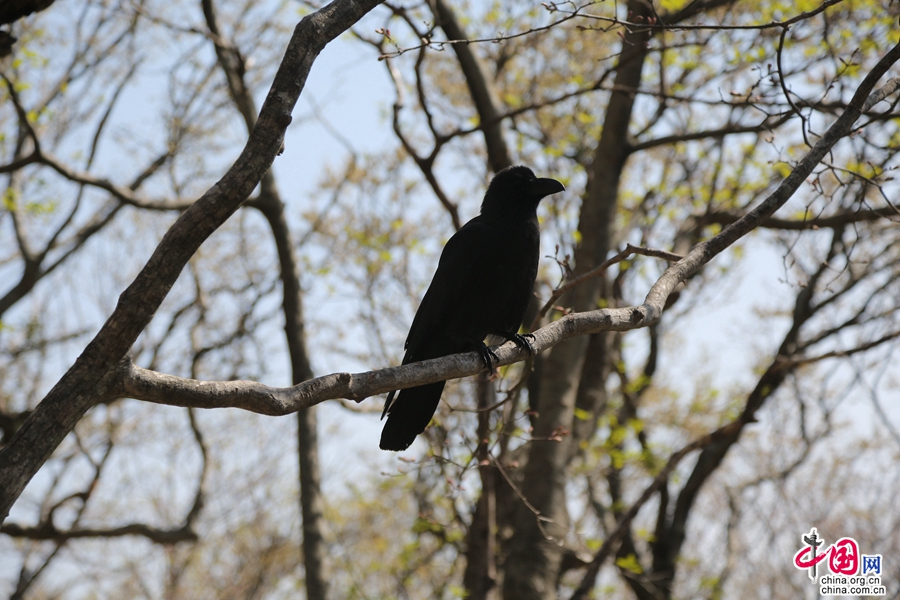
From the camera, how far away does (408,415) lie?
443 centimetres

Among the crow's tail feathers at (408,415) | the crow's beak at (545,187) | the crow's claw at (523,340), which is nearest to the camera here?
the crow's claw at (523,340)

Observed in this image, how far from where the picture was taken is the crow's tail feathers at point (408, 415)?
4410mm

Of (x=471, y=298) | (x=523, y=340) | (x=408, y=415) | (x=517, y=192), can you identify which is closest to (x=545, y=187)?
(x=517, y=192)

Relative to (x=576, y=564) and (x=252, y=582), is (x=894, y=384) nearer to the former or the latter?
(x=576, y=564)

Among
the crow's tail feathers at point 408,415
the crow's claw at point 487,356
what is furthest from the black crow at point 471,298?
the crow's claw at point 487,356

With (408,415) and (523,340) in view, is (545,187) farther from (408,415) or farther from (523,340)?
(408,415)

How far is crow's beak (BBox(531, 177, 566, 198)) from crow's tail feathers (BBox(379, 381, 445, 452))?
5.06ft

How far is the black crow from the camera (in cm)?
444

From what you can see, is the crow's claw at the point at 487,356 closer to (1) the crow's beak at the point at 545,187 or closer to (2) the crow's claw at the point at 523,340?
(2) the crow's claw at the point at 523,340

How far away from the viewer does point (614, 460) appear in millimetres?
8625

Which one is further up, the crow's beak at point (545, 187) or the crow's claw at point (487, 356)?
the crow's beak at point (545, 187)

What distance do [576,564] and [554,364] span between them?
7.42ft

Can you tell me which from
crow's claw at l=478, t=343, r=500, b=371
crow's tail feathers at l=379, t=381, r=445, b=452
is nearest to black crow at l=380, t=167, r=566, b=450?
crow's tail feathers at l=379, t=381, r=445, b=452

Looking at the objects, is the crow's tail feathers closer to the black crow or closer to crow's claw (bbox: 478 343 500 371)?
the black crow
